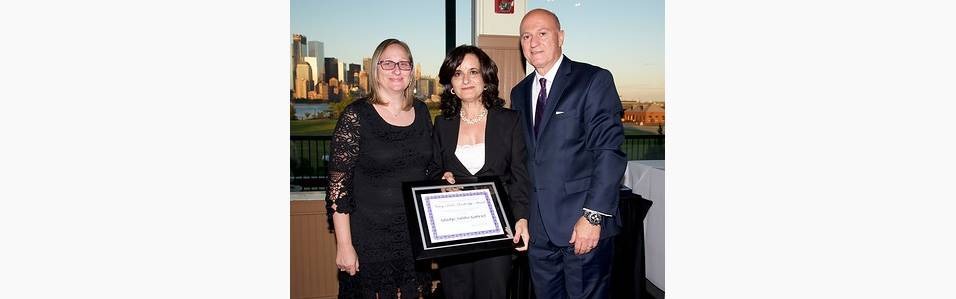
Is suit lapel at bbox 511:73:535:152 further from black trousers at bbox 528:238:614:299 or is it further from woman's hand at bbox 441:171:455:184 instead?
black trousers at bbox 528:238:614:299

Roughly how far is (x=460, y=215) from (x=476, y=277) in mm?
400

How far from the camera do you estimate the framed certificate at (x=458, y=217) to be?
1.94 metres

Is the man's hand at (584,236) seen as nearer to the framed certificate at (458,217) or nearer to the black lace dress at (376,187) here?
the framed certificate at (458,217)

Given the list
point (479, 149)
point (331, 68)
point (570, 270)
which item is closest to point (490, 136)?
point (479, 149)

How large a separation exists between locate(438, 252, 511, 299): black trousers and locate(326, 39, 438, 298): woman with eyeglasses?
0.17 metres

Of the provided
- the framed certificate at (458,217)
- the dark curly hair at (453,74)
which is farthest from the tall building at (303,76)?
the framed certificate at (458,217)

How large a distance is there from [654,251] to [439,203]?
240cm

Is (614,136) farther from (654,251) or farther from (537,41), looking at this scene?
(654,251)

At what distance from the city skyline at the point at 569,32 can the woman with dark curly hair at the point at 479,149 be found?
24.8ft

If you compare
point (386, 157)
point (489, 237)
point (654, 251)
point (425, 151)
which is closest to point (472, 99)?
point (425, 151)

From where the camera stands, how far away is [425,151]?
2.20 m

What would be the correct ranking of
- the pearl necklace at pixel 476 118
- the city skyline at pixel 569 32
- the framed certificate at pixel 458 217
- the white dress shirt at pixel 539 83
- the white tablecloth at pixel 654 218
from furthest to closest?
the city skyline at pixel 569 32 < the white tablecloth at pixel 654 218 < the pearl necklace at pixel 476 118 < the white dress shirt at pixel 539 83 < the framed certificate at pixel 458 217

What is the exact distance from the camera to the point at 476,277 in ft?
7.46

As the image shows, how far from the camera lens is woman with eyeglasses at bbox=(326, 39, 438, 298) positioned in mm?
2082
